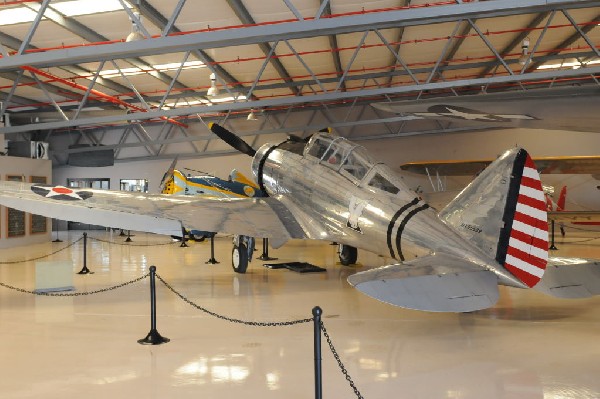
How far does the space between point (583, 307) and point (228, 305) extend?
448cm

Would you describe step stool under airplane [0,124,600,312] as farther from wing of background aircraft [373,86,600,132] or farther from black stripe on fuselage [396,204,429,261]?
wing of background aircraft [373,86,600,132]

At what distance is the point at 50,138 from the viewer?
23281 millimetres

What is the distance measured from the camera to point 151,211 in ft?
26.1

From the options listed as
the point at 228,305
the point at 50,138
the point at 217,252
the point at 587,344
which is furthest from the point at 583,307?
the point at 50,138

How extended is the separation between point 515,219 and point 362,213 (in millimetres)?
2276

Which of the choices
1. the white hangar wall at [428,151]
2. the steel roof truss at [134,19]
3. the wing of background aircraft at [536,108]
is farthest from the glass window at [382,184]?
the white hangar wall at [428,151]

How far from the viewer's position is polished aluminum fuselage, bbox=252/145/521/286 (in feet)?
18.1

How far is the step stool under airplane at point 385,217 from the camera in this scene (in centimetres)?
446

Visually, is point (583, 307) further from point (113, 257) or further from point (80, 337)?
point (113, 257)

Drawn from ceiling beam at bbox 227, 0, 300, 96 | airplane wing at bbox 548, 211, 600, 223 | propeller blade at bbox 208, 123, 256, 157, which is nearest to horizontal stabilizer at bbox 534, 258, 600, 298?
ceiling beam at bbox 227, 0, 300, 96

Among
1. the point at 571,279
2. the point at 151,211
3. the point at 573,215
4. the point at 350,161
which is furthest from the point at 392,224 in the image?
the point at 573,215

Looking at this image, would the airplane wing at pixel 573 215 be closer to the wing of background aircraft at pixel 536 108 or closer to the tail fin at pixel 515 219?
the tail fin at pixel 515 219

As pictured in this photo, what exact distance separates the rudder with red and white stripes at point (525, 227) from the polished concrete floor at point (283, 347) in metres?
0.76

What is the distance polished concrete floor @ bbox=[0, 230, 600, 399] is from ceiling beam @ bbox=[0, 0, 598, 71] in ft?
10.9
